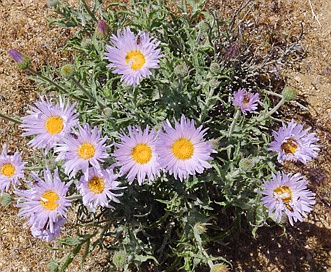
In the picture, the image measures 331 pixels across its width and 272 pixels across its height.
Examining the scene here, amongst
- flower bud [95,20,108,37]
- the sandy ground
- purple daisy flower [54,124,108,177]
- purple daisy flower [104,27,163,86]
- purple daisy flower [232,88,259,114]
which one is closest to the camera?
purple daisy flower [54,124,108,177]

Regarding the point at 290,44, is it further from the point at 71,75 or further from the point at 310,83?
the point at 71,75

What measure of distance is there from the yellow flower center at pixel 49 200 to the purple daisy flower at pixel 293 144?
1.55 metres

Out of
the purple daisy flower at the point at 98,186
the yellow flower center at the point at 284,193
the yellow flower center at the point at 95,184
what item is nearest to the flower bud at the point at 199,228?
the yellow flower center at the point at 284,193

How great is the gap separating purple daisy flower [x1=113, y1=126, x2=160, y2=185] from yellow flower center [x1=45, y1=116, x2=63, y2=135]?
1.38ft

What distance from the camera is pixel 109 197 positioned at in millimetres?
2924

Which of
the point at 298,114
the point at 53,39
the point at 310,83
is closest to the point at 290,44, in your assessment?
the point at 310,83

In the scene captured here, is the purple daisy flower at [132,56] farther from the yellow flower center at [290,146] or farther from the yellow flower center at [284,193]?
the yellow flower center at [284,193]

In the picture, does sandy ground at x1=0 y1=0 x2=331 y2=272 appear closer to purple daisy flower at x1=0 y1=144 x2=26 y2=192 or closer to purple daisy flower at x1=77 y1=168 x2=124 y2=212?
purple daisy flower at x1=0 y1=144 x2=26 y2=192

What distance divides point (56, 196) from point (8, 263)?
80.6 inches

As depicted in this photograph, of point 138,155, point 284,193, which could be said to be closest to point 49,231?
point 138,155

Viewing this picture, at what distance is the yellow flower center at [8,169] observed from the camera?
3.22 m

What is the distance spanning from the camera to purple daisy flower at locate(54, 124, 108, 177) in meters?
2.83

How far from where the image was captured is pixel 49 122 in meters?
3.02

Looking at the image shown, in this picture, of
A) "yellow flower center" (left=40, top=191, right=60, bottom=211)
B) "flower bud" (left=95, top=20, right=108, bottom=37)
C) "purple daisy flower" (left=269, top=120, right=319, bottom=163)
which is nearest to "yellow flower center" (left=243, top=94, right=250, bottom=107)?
"purple daisy flower" (left=269, top=120, right=319, bottom=163)
